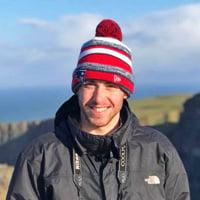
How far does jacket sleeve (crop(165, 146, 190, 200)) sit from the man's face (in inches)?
22.6

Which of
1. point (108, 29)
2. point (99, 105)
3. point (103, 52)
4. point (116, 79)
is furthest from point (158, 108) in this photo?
point (99, 105)

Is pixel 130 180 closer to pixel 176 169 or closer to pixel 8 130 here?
pixel 176 169

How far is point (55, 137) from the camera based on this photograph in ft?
18.1

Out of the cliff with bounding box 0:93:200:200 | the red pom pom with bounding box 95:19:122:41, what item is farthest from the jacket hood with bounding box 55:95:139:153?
the cliff with bounding box 0:93:200:200

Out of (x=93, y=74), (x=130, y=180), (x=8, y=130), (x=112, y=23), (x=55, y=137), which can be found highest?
(x=8, y=130)

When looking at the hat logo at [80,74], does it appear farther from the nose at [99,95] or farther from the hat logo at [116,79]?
the hat logo at [116,79]

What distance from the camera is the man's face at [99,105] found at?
5297mm

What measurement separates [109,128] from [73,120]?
1.03 feet

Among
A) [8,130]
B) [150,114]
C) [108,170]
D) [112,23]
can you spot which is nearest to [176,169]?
[108,170]

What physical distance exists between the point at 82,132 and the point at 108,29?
0.95 meters

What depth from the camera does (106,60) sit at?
548cm

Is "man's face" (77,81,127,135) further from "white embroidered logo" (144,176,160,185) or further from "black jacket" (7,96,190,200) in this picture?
"white embroidered logo" (144,176,160,185)

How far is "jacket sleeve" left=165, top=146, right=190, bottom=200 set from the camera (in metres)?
5.48

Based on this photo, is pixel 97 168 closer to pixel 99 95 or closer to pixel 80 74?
pixel 99 95
